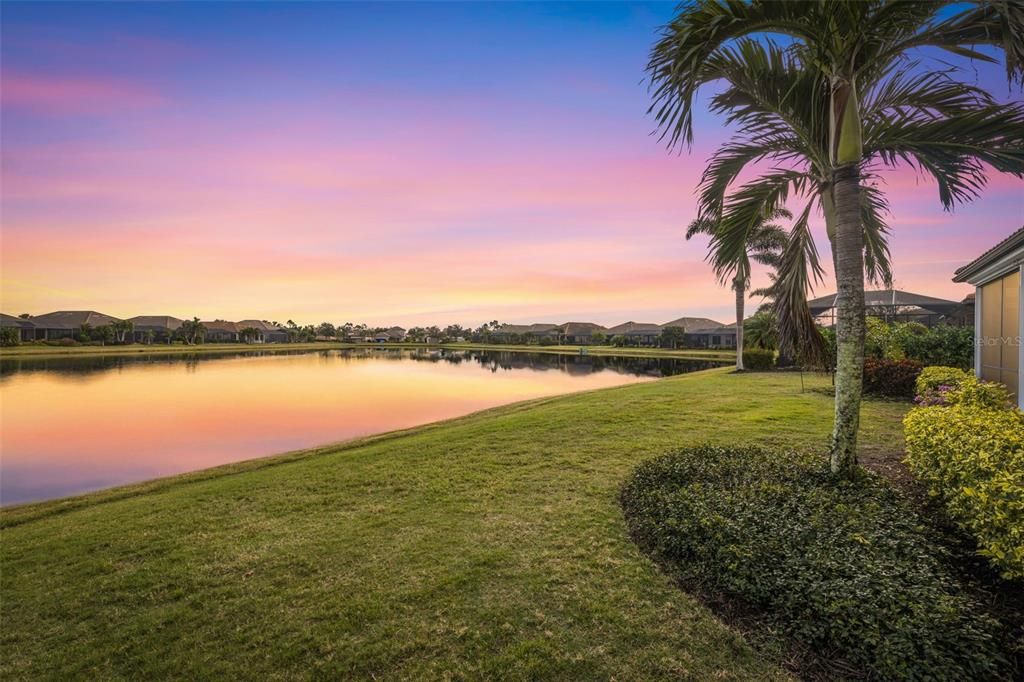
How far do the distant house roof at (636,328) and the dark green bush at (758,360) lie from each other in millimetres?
50396

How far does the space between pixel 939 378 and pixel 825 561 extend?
9.81 metres

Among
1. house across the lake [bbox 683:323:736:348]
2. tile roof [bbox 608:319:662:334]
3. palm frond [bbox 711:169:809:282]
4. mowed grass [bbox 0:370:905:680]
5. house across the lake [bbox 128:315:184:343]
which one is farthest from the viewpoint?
tile roof [bbox 608:319:662:334]

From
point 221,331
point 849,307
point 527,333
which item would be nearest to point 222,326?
point 221,331

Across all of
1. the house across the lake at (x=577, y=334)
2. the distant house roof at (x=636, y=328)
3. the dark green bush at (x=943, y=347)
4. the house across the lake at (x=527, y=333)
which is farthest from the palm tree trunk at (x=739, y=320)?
the house across the lake at (x=577, y=334)

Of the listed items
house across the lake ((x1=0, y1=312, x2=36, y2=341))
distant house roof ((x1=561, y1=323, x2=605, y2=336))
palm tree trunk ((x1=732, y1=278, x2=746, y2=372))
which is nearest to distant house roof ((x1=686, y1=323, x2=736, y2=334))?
distant house roof ((x1=561, y1=323, x2=605, y2=336))

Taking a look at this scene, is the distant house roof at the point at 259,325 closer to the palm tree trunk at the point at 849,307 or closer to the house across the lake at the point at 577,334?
the house across the lake at the point at 577,334

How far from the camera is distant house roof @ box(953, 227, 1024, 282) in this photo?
7364 mm

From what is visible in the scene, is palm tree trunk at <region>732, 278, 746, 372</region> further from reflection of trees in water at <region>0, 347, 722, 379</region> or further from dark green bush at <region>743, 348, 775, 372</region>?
reflection of trees in water at <region>0, 347, 722, 379</region>

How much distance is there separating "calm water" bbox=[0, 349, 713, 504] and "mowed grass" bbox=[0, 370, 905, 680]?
3.31 m

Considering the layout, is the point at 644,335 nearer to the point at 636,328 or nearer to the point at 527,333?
the point at 636,328

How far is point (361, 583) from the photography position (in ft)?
12.5

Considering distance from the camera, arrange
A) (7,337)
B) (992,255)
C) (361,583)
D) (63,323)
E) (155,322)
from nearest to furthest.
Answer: (361,583)
(992,255)
(7,337)
(63,323)
(155,322)

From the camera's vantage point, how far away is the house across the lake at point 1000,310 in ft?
25.3

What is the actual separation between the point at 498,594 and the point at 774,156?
7157 mm
